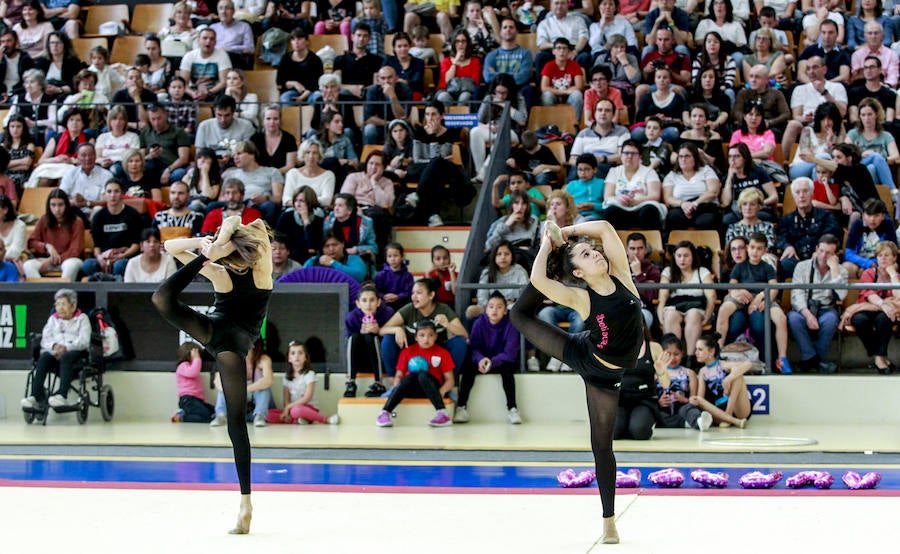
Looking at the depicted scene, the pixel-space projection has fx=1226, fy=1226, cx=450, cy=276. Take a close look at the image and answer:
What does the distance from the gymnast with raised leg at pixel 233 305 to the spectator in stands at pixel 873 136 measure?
26.5 ft

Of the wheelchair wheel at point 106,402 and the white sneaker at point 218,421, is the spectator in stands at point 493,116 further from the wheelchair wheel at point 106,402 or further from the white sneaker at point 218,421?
the wheelchair wheel at point 106,402

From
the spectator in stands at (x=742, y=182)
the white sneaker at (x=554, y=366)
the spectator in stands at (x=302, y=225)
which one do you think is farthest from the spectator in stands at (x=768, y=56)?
the spectator in stands at (x=302, y=225)

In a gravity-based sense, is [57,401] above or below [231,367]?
below

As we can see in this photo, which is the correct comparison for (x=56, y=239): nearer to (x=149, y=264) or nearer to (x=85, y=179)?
(x=85, y=179)

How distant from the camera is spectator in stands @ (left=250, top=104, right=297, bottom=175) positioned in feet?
44.9

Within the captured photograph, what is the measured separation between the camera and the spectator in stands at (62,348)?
11.3 metres

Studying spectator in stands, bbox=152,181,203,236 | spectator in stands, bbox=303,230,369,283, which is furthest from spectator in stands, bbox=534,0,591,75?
spectator in stands, bbox=152,181,203,236

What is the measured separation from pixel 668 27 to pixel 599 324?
8633 mm

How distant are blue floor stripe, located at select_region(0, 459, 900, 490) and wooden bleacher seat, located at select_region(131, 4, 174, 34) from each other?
8.88m

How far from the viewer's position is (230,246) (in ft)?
21.0

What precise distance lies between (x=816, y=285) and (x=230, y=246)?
19.4 ft

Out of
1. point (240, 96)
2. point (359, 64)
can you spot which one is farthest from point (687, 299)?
point (240, 96)

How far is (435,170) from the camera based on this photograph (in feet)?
42.3

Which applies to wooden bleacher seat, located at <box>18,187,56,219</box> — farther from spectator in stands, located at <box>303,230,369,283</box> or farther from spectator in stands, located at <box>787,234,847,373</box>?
spectator in stands, located at <box>787,234,847,373</box>
